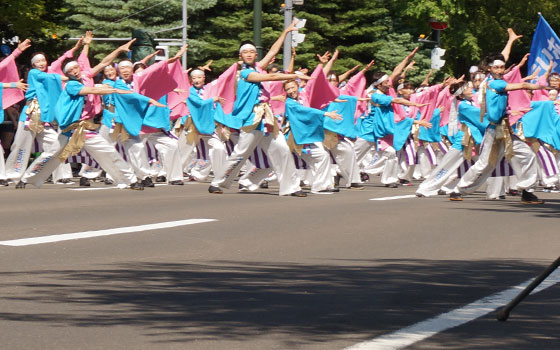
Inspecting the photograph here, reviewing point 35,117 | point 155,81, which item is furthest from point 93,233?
point 155,81

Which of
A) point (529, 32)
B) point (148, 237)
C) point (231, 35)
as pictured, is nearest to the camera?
point (148, 237)

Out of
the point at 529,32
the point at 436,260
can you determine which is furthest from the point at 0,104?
the point at 529,32

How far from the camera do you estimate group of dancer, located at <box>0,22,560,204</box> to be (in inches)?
691

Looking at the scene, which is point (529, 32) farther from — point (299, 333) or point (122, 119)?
point (299, 333)

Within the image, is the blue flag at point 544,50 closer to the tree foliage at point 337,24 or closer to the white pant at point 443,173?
the white pant at point 443,173

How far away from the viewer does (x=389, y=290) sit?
334 inches

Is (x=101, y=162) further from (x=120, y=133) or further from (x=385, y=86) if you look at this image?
(x=385, y=86)

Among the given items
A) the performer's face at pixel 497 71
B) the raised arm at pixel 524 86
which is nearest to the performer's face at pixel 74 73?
the performer's face at pixel 497 71

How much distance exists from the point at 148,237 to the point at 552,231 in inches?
143

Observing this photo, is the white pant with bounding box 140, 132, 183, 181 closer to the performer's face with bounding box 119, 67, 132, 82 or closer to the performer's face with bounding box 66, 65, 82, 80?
the performer's face with bounding box 119, 67, 132, 82

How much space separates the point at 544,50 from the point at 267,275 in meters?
12.1

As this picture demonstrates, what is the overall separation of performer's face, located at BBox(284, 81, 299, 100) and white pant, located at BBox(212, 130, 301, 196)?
100 centimetres

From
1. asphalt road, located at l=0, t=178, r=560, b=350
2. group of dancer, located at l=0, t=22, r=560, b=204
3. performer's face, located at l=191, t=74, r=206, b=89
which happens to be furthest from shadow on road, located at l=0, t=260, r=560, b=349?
performer's face, located at l=191, t=74, r=206, b=89

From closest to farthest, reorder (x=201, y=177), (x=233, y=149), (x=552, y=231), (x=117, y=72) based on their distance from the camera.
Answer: (x=552, y=231) < (x=233, y=149) < (x=117, y=72) < (x=201, y=177)
